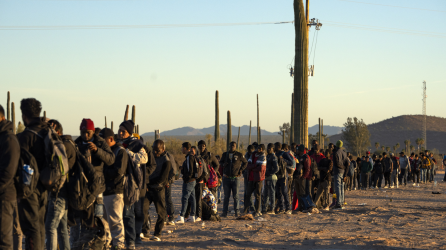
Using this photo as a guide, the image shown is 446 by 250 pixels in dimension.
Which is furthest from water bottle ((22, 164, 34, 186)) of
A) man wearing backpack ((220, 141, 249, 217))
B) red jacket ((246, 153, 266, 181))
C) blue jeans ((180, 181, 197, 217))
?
red jacket ((246, 153, 266, 181))

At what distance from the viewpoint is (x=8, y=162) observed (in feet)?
16.2

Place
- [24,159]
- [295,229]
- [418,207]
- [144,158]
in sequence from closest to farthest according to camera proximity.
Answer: [24,159]
[144,158]
[295,229]
[418,207]

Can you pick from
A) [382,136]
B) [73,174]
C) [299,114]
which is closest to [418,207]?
[299,114]

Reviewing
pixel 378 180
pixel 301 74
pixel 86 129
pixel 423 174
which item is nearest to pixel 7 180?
pixel 86 129

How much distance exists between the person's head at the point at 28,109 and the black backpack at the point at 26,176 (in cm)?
45

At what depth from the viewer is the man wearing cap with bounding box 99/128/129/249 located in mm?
6918

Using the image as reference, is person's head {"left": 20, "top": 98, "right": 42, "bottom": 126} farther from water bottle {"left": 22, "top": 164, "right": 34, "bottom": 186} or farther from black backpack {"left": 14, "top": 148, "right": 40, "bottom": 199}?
water bottle {"left": 22, "top": 164, "right": 34, "bottom": 186}

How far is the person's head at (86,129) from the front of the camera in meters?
6.55

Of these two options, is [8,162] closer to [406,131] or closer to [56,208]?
[56,208]

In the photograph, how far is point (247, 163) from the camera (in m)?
12.0

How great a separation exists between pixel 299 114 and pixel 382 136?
141 m

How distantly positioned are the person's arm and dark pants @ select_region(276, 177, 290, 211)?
8.54 metres

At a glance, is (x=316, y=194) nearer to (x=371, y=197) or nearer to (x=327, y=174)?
(x=327, y=174)

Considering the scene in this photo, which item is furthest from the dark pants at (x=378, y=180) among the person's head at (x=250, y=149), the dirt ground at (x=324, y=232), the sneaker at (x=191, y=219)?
the sneaker at (x=191, y=219)
